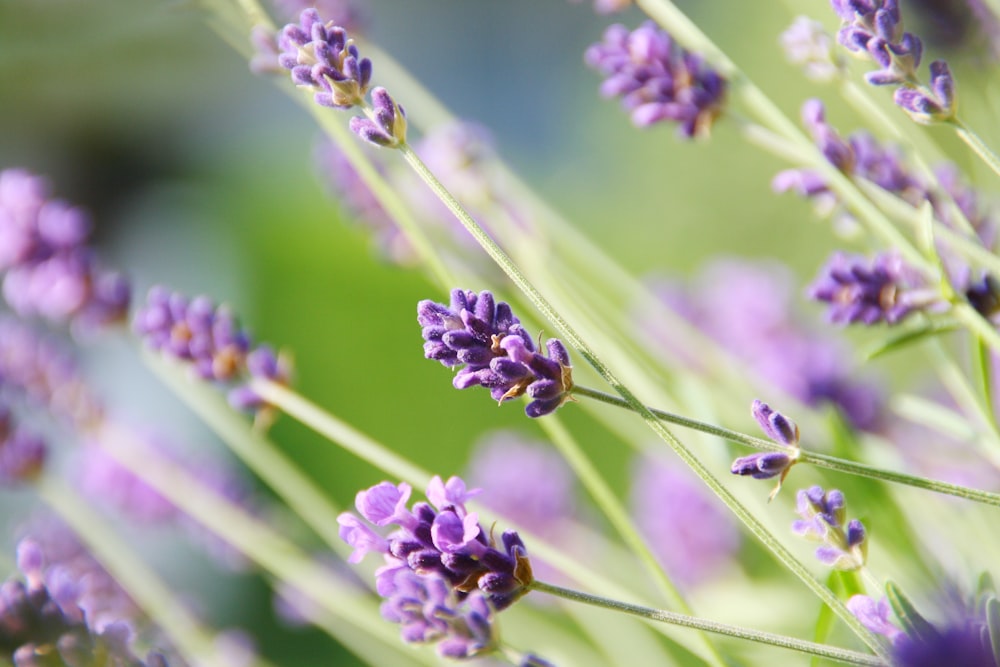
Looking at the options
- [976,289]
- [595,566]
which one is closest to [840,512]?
[976,289]

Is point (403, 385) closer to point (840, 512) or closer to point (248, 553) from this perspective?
point (248, 553)

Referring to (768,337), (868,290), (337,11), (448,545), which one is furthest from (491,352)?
(768,337)

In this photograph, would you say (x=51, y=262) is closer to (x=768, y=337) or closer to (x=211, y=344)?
(x=211, y=344)

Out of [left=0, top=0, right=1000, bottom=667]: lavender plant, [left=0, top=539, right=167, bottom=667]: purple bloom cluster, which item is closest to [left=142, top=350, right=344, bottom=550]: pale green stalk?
[left=0, top=0, right=1000, bottom=667]: lavender plant

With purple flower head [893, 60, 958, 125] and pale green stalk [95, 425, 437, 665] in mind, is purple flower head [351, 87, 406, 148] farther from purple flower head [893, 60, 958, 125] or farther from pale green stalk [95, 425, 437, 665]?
pale green stalk [95, 425, 437, 665]

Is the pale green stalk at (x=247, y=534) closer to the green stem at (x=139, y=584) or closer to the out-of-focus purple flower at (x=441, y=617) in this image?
the green stem at (x=139, y=584)

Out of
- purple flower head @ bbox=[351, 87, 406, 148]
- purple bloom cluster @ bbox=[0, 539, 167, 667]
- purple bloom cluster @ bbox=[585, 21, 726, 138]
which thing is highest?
purple flower head @ bbox=[351, 87, 406, 148]

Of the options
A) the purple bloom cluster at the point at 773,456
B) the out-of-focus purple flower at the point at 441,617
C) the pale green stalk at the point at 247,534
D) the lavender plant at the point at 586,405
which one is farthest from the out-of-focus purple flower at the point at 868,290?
the pale green stalk at the point at 247,534
